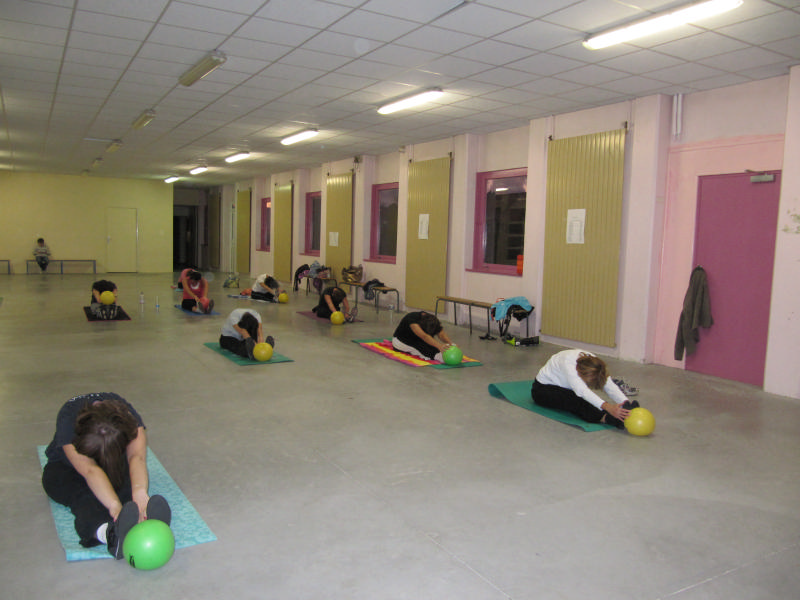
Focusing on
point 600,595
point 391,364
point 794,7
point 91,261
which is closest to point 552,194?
point 391,364

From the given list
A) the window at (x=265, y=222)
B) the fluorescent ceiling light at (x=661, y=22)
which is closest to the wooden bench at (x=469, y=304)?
the fluorescent ceiling light at (x=661, y=22)

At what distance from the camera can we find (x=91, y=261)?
20.0 meters

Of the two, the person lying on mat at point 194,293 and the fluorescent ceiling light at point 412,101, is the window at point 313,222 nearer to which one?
the person lying on mat at point 194,293

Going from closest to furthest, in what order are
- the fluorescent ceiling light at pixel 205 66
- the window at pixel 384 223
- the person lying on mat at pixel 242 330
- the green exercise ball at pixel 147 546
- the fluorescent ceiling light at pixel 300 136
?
1. the green exercise ball at pixel 147 546
2. the fluorescent ceiling light at pixel 205 66
3. the person lying on mat at pixel 242 330
4. the fluorescent ceiling light at pixel 300 136
5. the window at pixel 384 223

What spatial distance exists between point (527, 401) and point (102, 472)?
12.2ft

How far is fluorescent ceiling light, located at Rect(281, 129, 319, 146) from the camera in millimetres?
10648

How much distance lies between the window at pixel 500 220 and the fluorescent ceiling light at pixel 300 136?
3.00m

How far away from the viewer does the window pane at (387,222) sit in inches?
516

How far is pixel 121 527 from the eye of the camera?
2.71 meters

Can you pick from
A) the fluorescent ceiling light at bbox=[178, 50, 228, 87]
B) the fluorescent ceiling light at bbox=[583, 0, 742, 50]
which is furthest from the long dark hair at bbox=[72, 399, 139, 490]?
the fluorescent ceiling light at bbox=[583, 0, 742, 50]

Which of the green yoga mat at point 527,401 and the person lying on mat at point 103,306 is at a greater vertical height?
the person lying on mat at point 103,306

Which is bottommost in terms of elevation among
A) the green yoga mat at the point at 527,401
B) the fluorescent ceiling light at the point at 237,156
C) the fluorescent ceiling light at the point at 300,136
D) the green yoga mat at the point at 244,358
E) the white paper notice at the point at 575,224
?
the green yoga mat at the point at 527,401

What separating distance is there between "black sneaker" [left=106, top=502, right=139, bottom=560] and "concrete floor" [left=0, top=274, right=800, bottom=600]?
8 cm

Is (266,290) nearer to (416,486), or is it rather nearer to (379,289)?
(379,289)
